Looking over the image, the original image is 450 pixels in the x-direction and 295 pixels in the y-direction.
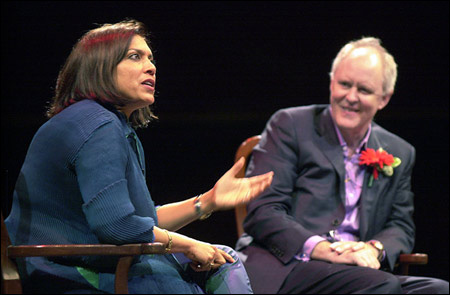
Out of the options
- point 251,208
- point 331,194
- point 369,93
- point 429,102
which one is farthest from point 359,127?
point 429,102

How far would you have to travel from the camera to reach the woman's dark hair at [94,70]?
1878mm

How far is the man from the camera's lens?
2.73 meters

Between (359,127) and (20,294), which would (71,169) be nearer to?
(20,294)

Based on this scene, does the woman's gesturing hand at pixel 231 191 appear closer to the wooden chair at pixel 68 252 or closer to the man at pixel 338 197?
the wooden chair at pixel 68 252

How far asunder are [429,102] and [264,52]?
1016 millimetres

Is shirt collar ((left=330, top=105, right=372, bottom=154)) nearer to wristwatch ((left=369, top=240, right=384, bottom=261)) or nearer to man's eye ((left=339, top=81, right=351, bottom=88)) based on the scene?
man's eye ((left=339, top=81, right=351, bottom=88))

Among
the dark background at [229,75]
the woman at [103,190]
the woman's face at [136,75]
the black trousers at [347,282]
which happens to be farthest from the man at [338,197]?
the woman's face at [136,75]

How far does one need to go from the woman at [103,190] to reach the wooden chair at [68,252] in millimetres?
43

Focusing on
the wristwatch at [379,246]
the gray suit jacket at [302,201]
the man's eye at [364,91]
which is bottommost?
the wristwatch at [379,246]

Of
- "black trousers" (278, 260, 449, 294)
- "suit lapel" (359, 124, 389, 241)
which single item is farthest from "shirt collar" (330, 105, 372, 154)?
"black trousers" (278, 260, 449, 294)

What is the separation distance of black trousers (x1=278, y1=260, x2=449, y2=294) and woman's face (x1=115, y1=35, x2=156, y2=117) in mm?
1125

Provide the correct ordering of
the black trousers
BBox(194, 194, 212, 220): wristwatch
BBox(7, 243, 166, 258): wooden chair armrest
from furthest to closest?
1. the black trousers
2. BBox(194, 194, 212, 220): wristwatch
3. BBox(7, 243, 166, 258): wooden chair armrest

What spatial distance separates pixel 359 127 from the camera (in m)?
3.06

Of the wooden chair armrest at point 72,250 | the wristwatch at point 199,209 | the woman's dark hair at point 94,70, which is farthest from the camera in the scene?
the wristwatch at point 199,209
